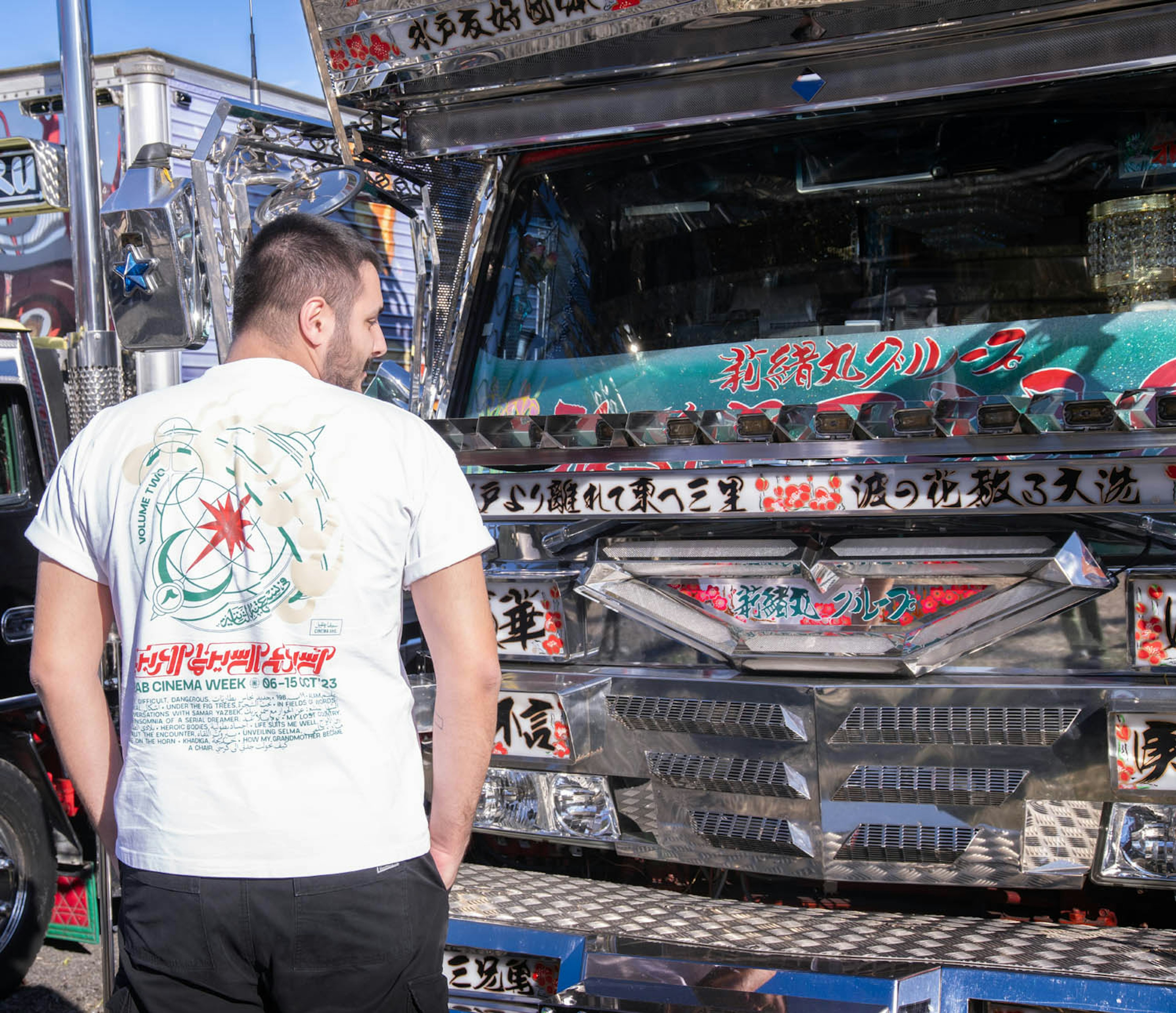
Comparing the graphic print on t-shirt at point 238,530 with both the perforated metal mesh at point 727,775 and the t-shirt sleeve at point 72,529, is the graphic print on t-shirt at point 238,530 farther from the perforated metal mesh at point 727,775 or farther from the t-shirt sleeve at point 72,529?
the perforated metal mesh at point 727,775

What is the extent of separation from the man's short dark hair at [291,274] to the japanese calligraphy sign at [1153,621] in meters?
1.67

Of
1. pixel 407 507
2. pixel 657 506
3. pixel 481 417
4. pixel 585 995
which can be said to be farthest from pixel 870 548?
pixel 407 507

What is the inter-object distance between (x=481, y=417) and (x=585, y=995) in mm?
1311

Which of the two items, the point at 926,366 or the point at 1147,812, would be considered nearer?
the point at 1147,812

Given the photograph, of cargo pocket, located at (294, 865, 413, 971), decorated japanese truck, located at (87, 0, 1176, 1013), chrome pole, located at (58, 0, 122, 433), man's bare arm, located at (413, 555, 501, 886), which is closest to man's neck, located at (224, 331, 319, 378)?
man's bare arm, located at (413, 555, 501, 886)

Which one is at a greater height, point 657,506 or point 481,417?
point 481,417

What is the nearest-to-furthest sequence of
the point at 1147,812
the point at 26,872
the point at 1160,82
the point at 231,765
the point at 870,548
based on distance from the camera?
the point at 231,765 → the point at 1147,812 → the point at 870,548 → the point at 1160,82 → the point at 26,872

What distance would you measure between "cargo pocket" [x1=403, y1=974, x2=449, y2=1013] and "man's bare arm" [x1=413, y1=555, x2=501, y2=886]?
16 cm

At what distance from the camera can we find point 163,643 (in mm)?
1648

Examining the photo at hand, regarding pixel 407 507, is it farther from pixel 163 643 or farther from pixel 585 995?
pixel 585 995

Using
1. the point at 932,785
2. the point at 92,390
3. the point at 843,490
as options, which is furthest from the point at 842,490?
the point at 92,390

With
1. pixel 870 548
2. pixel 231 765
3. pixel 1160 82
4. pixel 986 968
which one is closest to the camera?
pixel 231 765

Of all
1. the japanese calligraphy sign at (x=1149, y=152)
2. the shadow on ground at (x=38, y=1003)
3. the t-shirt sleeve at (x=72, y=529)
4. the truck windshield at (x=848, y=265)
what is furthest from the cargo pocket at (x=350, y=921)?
the shadow on ground at (x=38, y=1003)

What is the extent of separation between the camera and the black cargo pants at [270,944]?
159 cm
